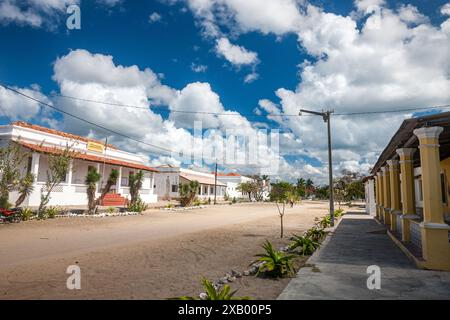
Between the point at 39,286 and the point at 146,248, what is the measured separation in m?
4.33

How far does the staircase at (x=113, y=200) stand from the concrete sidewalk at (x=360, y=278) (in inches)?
858

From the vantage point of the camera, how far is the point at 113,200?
27641mm

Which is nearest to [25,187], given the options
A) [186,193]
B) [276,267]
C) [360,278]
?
[276,267]

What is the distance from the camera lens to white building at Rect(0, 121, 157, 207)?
67.3ft

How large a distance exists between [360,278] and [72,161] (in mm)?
19129

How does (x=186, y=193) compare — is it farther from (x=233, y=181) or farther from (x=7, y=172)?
(x=233, y=181)

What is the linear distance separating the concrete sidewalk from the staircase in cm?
2178

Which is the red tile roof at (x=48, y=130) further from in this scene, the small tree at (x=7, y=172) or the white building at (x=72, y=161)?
the small tree at (x=7, y=172)

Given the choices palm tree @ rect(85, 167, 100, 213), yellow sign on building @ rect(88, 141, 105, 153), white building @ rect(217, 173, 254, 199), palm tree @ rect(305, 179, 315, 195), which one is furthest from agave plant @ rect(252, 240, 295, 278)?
palm tree @ rect(305, 179, 315, 195)

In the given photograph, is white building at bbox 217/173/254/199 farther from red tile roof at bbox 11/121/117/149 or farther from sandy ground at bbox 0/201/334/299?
sandy ground at bbox 0/201/334/299

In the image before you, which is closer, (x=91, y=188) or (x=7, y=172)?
(x=7, y=172)

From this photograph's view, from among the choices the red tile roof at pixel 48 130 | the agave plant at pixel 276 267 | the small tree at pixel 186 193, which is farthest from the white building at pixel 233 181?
the agave plant at pixel 276 267

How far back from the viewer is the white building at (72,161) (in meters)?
20.5
